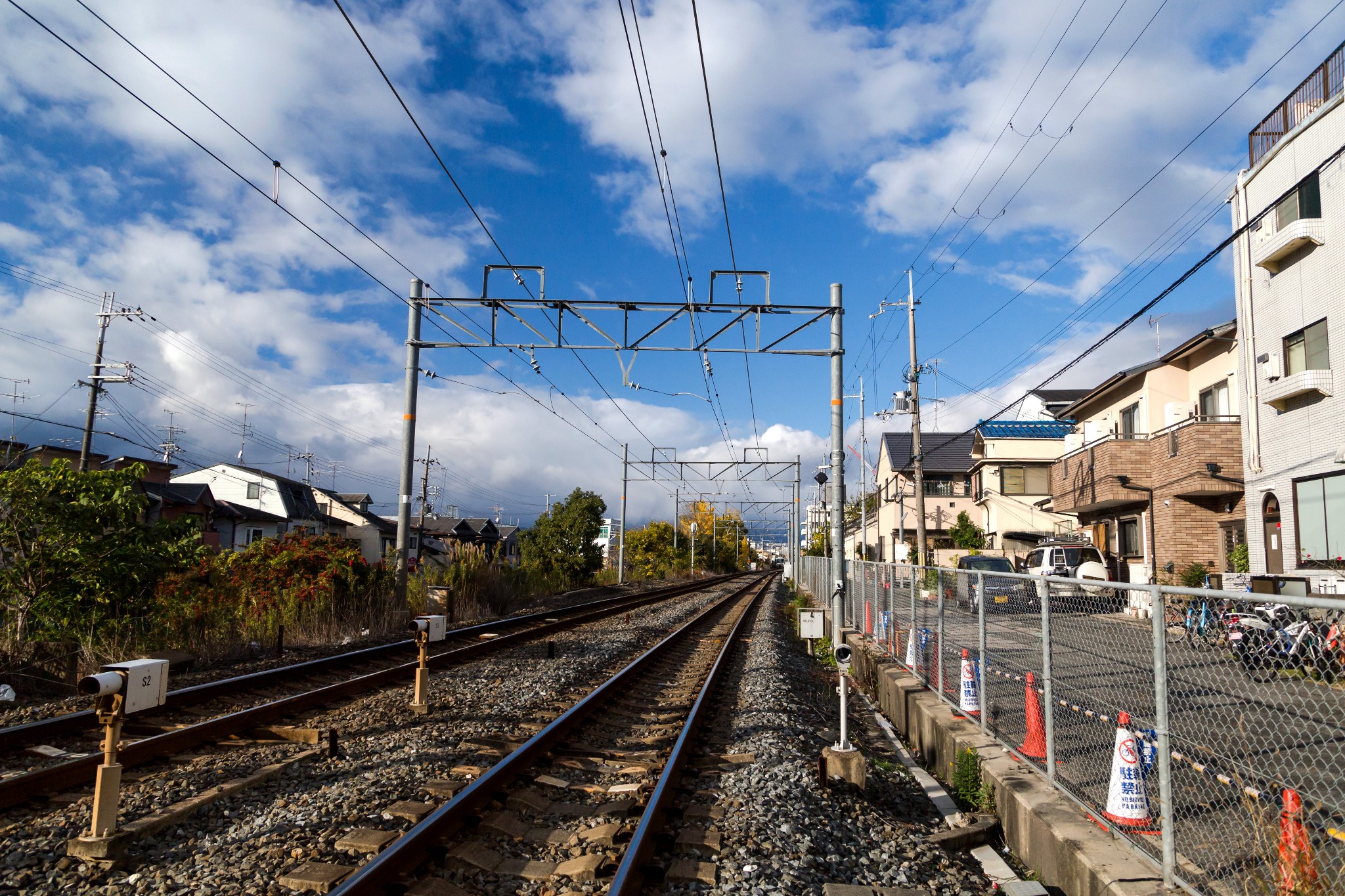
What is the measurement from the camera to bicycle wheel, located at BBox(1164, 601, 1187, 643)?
4.98 meters

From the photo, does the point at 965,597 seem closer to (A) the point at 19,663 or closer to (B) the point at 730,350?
(B) the point at 730,350

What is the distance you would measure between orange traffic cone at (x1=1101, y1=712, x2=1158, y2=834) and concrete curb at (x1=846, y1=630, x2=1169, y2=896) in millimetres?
127

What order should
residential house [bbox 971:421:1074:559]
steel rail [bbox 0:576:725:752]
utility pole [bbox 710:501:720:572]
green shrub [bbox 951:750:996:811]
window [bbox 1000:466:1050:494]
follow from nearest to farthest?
green shrub [bbox 951:750:996:811] → steel rail [bbox 0:576:725:752] → residential house [bbox 971:421:1074:559] → window [bbox 1000:466:1050:494] → utility pole [bbox 710:501:720:572]

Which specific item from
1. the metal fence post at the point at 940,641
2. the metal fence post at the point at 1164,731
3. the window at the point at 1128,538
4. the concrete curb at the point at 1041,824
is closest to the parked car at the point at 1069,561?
the window at the point at 1128,538

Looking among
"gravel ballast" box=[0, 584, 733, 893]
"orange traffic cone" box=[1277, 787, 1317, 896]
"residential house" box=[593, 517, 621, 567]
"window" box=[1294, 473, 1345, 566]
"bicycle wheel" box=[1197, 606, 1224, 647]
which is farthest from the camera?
"residential house" box=[593, 517, 621, 567]

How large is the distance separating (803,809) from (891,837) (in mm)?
637

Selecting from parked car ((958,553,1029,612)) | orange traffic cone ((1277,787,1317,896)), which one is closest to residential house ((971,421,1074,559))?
parked car ((958,553,1029,612))

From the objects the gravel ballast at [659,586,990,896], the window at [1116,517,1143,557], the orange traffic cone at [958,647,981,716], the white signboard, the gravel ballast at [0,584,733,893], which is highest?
the window at [1116,517,1143,557]

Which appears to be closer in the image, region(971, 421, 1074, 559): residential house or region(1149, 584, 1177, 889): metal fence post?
region(1149, 584, 1177, 889): metal fence post

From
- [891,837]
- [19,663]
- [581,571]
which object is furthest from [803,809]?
[581,571]

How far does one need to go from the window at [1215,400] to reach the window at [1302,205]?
19.3ft

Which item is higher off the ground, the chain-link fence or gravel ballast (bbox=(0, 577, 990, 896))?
the chain-link fence

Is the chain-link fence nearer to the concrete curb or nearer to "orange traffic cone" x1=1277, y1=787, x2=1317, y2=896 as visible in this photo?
"orange traffic cone" x1=1277, y1=787, x2=1317, y2=896

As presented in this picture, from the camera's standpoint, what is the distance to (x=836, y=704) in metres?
11.9
